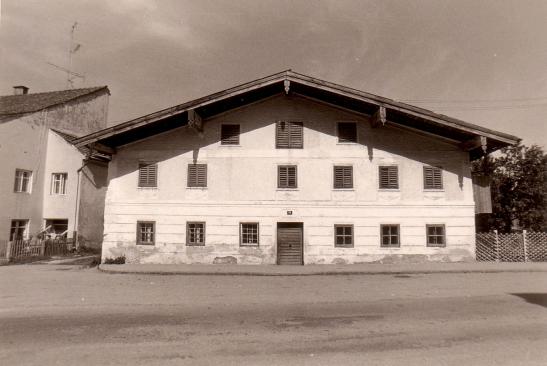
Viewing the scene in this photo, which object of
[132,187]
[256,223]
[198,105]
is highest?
[198,105]

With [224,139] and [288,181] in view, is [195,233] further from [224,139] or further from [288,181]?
[288,181]

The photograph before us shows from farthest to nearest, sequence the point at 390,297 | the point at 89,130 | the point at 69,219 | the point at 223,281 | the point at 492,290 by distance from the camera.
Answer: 1. the point at 89,130
2. the point at 69,219
3. the point at 223,281
4. the point at 492,290
5. the point at 390,297

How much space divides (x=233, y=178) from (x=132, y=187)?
17.1 ft

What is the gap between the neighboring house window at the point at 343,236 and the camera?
18766mm

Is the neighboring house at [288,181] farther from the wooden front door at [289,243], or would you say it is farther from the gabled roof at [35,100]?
the gabled roof at [35,100]

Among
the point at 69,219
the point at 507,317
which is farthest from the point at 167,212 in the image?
the point at 507,317

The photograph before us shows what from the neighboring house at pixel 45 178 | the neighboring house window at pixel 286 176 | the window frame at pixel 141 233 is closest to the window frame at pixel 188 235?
the window frame at pixel 141 233

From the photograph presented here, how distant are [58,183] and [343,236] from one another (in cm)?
2004

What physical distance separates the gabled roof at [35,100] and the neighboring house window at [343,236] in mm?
21993

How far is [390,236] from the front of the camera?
18828 millimetres

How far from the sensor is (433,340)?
6797 mm

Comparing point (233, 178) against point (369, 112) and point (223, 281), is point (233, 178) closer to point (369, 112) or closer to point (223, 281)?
point (223, 281)

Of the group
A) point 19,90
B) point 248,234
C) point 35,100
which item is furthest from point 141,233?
point 19,90

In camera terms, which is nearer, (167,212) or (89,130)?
(167,212)
